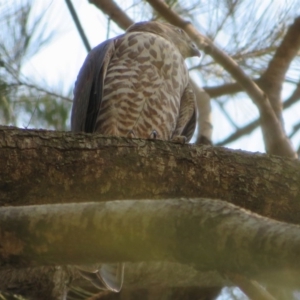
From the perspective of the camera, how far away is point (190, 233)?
183 cm

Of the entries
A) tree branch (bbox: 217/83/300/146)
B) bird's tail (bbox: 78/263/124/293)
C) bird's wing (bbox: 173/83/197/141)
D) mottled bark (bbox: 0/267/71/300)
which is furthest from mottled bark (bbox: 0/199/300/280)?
tree branch (bbox: 217/83/300/146)

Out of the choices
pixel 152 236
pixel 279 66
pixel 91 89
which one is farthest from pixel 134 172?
pixel 279 66

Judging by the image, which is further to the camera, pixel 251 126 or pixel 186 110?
pixel 251 126

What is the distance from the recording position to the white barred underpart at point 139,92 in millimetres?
4664

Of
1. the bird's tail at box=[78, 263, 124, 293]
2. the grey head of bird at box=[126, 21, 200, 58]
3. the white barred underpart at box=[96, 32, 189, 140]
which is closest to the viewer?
the bird's tail at box=[78, 263, 124, 293]

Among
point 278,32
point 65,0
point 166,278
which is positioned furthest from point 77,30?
point 166,278

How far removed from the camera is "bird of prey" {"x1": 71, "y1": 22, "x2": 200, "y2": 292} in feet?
15.3

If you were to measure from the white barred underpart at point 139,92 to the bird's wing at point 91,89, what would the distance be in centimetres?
5

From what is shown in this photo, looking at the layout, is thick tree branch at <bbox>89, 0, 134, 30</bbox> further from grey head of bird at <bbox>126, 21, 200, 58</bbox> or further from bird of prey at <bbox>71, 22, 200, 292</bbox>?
bird of prey at <bbox>71, 22, 200, 292</bbox>

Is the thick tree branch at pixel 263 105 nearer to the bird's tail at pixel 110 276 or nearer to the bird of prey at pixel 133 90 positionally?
the bird of prey at pixel 133 90

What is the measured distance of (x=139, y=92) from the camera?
4.67 m

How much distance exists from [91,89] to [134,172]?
6.13 feet

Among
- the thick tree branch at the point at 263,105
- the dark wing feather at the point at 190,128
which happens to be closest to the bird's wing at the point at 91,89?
the thick tree branch at the point at 263,105

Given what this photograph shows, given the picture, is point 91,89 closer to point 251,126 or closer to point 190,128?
point 190,128
